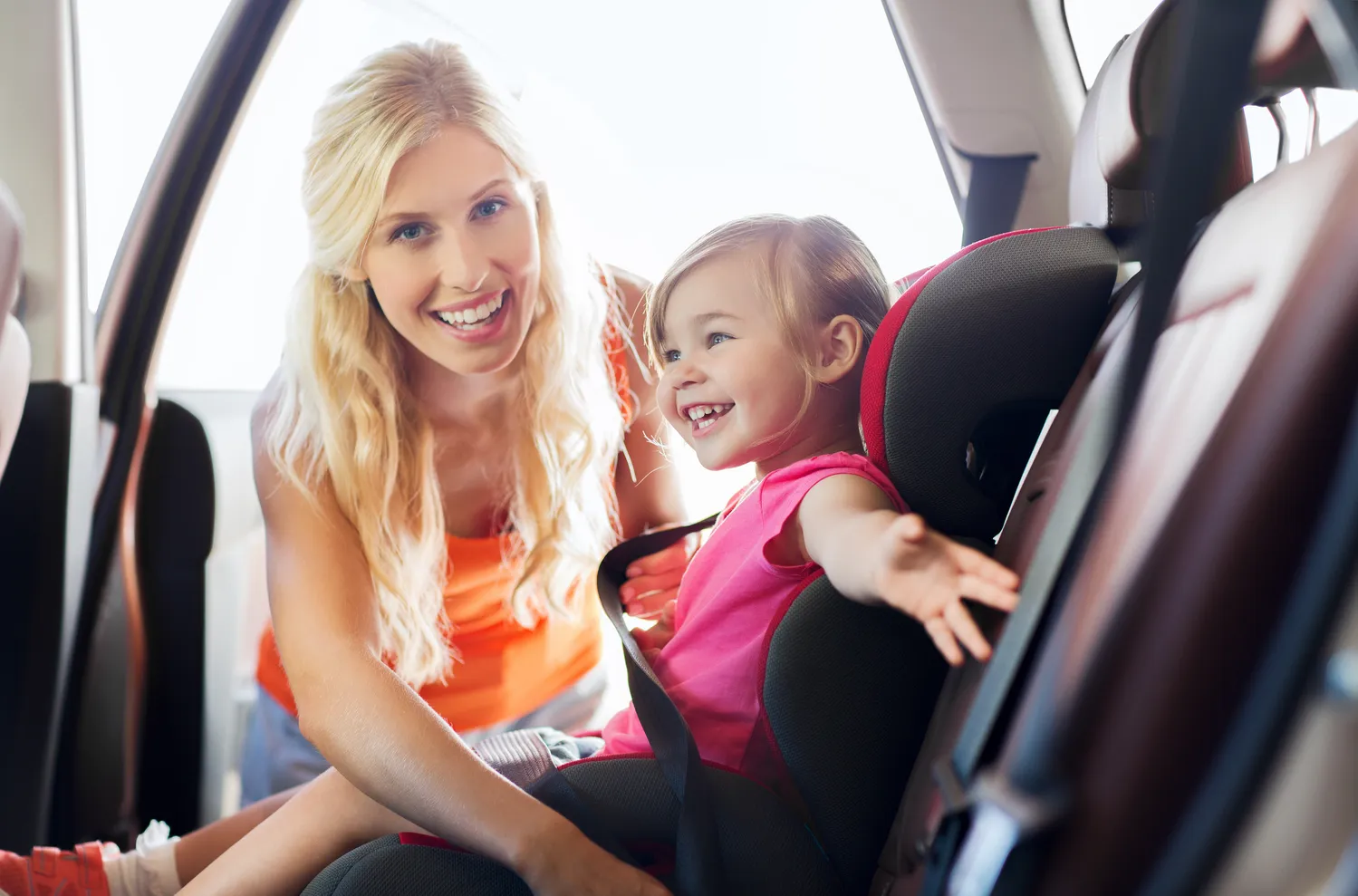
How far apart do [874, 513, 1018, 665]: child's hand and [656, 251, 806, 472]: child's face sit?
29cm

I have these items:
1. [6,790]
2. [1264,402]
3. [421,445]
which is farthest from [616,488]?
[1264,402]

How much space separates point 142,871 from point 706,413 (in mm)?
852

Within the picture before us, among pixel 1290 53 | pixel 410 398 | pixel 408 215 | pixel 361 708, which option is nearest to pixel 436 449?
pixel 410 398

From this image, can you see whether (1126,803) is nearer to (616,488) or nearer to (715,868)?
(715,868)

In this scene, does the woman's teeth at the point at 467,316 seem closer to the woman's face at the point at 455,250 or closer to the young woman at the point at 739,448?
the woman's face at the point at 455,250

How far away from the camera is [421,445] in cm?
126

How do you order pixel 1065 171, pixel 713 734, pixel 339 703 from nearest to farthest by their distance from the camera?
pixel 713 734 → pixel 339 703 → pixel 1065 171

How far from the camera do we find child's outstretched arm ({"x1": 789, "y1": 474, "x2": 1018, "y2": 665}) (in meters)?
0.55

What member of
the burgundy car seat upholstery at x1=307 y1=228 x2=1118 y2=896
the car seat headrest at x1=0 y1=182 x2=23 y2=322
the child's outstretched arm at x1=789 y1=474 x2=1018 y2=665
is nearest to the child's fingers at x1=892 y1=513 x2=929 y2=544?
the child's outstretched arm at x1=789 y1=474 x2=1018 y2=665

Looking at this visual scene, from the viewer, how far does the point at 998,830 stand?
51 cm

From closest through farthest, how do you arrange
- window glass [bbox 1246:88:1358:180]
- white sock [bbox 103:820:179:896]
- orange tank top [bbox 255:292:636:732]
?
window glass [bbox 1246:88:1358:180] < white sock [bbox 103:820:179:896] < orange tank top [bbox 255:292:636:732]

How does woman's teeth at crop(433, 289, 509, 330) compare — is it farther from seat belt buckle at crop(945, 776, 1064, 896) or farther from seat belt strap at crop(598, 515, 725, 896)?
seat belt buckle at crop(945, 776, 1064, 896)

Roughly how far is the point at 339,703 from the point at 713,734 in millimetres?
371

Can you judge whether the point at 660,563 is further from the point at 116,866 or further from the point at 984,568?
the point at 116,866
